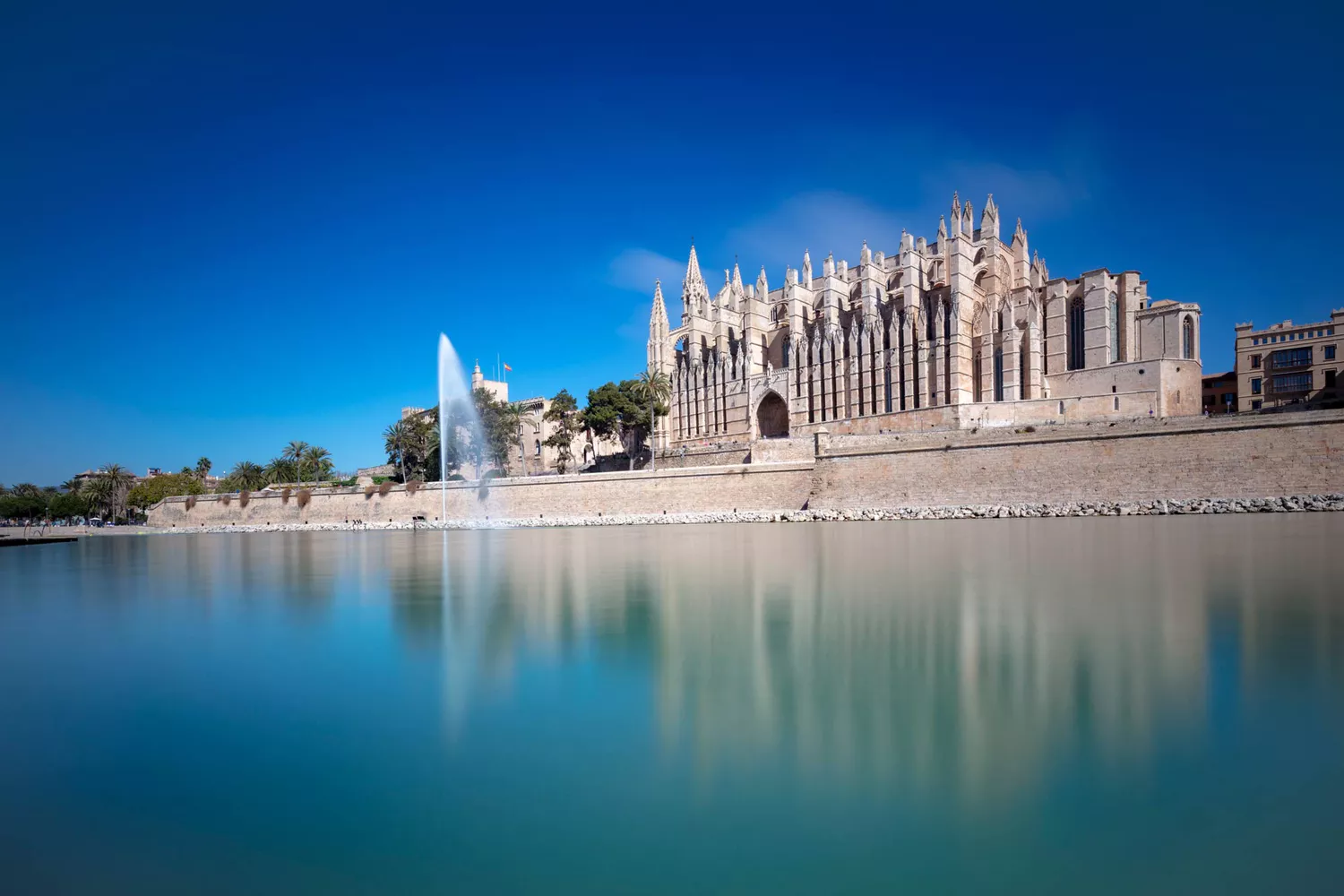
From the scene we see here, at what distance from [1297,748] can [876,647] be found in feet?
10.4

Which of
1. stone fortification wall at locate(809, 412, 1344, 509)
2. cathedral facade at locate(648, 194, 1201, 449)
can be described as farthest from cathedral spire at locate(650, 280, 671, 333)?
stone fortification wall at locate(809, 412, 1344, 509)

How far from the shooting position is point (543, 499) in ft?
128

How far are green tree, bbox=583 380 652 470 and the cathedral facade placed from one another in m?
6.44

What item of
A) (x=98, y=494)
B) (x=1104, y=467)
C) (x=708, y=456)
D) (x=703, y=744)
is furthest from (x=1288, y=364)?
(x=98, y=494)

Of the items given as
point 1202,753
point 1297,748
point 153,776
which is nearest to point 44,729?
point 153,776

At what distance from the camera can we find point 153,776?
455 centimetres

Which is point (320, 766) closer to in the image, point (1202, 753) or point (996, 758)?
point (996, 758)

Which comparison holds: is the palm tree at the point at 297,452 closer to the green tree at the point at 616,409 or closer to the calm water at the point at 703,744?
the green tree at the point at 616,409

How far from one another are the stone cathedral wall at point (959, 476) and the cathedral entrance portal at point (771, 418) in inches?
355

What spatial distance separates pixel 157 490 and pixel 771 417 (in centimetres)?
5904

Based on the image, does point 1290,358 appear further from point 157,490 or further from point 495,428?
point 157,490

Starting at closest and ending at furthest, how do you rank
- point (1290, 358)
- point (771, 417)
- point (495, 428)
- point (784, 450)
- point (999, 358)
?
point (784, 450)
point (999, 358)
point (1290, 358)
point (495, 428)
point (771, 417)

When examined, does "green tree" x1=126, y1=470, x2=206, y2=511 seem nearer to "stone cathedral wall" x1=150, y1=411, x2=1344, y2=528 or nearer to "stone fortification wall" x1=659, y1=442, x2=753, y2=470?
"stone cathedral wall" x1=150, y1=411, x2=1344, y2=528

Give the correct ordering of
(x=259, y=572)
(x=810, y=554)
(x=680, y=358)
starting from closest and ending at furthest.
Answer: (x=810, y=554)
(x=259, y=572)
(x=680, y=358)
